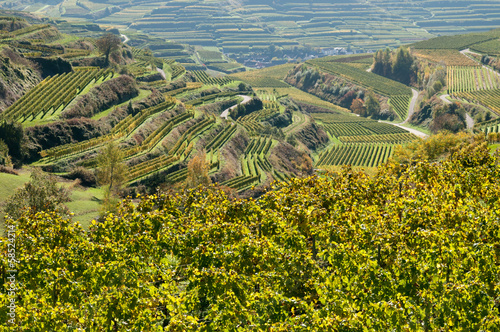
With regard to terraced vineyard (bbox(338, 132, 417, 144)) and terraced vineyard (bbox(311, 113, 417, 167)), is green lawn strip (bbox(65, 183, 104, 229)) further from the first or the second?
terraced vineyard (bbox(338, 132, 417, 144))

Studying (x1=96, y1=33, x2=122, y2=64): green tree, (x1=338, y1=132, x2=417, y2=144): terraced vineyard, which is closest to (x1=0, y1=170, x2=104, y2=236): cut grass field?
(x1=96, y1=33, x2=122, y2=64): green tree

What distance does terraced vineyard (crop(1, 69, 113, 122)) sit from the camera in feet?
291


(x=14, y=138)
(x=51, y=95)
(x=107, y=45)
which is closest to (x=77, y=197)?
Result: (x=14, y=138)

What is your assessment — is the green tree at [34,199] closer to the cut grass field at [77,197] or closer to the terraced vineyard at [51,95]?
the cut grass field at [77,197]

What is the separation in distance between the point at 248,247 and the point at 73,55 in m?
129

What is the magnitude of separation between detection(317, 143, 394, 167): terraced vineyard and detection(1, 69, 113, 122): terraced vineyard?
7952 cm

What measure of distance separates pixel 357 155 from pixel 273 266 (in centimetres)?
13772

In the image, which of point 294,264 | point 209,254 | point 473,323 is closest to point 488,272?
point 473,323

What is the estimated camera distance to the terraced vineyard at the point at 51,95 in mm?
88562

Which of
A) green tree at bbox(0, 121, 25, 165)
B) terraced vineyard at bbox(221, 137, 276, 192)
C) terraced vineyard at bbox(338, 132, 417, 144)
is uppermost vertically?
green tree at bbox(0, 121, 25, 165)

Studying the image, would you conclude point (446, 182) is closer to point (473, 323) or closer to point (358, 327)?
point (473, 323)

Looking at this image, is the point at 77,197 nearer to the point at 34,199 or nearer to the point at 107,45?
the point at 34,199

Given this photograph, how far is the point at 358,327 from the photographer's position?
22.4 metres

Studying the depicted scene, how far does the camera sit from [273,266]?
30125mm
